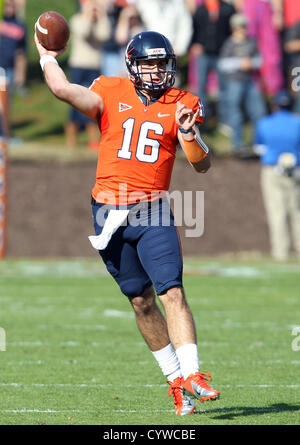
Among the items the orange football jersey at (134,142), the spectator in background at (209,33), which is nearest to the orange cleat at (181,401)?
the orange football jersey at (134,142)

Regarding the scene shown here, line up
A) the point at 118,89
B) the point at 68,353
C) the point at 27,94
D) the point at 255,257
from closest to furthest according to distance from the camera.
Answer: the point at 118,89 → the point at 68,353 → the point at 255,257 → the point at 27,94

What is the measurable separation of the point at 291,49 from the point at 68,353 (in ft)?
31.6

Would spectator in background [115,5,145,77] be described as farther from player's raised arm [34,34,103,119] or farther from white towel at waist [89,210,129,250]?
white towel at waist [89,210,129,250]

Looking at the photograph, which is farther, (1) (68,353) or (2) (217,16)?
(2) (217,16)

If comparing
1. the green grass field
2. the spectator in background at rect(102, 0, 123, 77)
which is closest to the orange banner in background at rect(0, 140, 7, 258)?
the green grass field

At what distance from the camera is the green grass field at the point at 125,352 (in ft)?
16.8

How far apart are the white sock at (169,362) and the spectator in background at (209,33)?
1002cm

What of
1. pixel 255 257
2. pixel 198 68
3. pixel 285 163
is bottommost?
pixel 255 257

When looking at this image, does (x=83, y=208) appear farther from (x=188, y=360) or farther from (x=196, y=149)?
(x=188, y=360)

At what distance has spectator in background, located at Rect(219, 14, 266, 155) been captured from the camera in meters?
14.7

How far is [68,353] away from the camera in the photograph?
6.97 m

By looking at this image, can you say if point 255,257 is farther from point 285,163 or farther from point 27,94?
point 27,94

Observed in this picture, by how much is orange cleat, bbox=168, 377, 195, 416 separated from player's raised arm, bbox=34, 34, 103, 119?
143 centimetres

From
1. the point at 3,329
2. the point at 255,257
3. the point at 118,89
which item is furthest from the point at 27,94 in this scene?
the point at 118,89
